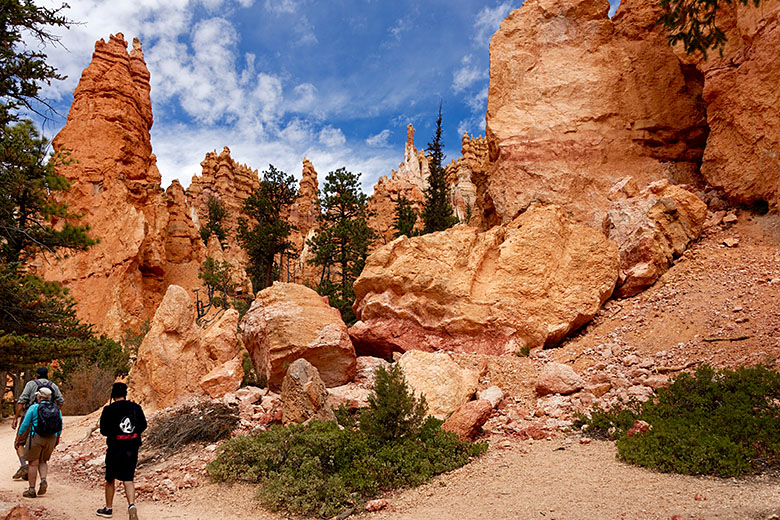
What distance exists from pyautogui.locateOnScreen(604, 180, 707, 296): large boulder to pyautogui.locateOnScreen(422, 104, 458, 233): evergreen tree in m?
14.1

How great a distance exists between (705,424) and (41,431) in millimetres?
8849

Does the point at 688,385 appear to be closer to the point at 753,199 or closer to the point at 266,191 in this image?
the point at 753,199

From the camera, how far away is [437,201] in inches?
1145

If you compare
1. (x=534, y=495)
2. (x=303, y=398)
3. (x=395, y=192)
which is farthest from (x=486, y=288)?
(x=395, y=192)

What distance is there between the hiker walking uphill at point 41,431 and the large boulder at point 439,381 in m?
5.39

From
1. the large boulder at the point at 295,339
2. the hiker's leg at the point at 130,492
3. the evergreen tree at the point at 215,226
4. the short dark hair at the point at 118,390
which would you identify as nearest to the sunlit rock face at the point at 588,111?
the large boulder at the point at 295,339

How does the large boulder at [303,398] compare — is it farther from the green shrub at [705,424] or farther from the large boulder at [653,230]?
the large boulder at [653,230]

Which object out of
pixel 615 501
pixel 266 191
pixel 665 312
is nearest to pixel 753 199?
pixel 665 312

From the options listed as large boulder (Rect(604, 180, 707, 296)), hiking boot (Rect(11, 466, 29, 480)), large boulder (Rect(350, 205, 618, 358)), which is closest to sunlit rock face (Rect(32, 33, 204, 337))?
large boulder (Rect(350, 205, 618, 358))

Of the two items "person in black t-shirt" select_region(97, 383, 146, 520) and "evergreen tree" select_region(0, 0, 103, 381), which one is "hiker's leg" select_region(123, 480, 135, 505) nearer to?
"person in black t-shirt" select_region(97, 383, 146, 520)

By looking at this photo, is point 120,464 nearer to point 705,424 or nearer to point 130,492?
point 130,492

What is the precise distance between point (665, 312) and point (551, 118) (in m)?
8.56

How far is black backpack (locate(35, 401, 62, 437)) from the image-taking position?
6141mm

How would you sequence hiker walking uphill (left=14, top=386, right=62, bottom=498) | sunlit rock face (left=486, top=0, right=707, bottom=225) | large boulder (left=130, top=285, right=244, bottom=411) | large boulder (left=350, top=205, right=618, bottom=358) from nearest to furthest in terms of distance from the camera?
hiker walking uphill (left=14, top=386, right=62, bottom=498) < large boulder (left=130, top=285, right=244, bottom=411) < large boulder (left=350, top=205, right=618, bottom=358) < sunlit rock face (left=486, top=0, right=707, bottom=225)
